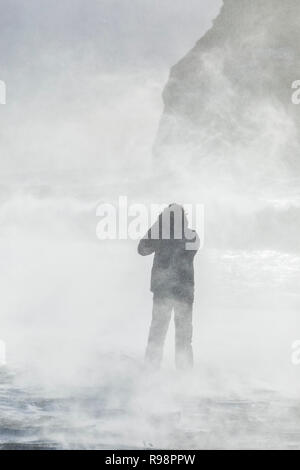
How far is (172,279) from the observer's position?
9.15 meters

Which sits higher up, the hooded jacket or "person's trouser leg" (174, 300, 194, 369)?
the hooded jacket

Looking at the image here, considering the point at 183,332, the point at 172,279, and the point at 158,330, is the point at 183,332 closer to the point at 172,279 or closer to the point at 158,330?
the point at 158,330

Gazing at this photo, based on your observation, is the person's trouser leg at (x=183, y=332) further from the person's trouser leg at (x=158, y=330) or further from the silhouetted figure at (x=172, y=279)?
the person's trouser leg at (x=158, y=330)

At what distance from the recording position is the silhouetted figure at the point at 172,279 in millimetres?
9133

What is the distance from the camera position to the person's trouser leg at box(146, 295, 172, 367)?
9023 millimetres

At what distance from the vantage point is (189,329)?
30.3 ft

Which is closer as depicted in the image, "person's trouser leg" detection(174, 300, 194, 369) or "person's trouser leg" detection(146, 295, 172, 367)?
"person's trouser leg" detection(146, 295, 172, 367)

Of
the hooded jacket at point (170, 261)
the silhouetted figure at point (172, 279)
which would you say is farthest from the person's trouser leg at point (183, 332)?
the hooded jacket at point (170, 261)

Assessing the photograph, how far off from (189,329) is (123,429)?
3.84 m

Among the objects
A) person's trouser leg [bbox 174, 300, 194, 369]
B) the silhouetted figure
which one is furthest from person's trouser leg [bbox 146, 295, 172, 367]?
person's trouser leg [bbox 174, 300, 194, 369]

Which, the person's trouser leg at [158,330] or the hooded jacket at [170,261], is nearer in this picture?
the person's trouser leg at [158,330]

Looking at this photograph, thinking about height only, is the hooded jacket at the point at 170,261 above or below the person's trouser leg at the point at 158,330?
above

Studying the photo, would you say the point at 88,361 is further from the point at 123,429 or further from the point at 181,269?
the point at 123,429

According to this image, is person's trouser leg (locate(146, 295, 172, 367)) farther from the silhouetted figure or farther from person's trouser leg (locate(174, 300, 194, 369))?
person's trouser leg (locate(174, 300, 194, 369))
